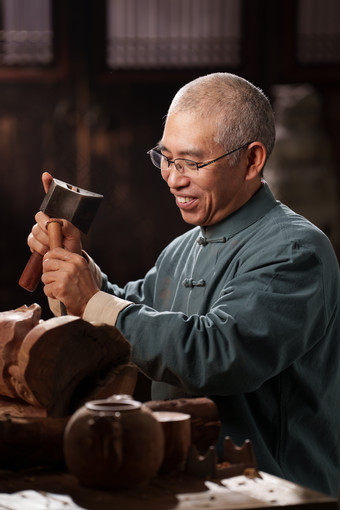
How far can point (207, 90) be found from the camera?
3070mm

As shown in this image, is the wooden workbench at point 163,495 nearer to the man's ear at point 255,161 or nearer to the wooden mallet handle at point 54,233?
the wooden mallet handle at point 54,233

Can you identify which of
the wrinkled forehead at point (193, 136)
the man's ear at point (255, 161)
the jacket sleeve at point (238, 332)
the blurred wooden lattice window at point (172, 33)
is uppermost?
the blurred wooden lattice window at point (172, 33)

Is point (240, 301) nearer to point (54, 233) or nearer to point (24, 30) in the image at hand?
point (54, 233)

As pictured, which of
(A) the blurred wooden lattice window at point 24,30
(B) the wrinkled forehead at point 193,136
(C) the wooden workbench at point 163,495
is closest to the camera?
(C) the wooden workbench at point 163,495

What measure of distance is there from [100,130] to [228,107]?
3908 mm

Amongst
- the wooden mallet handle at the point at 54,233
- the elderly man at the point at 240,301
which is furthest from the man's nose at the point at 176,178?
the wooden mallet handle at the point at 54,233

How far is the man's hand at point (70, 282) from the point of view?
9.44 feet

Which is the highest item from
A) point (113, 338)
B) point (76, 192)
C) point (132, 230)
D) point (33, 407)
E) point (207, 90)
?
point (207, 90)

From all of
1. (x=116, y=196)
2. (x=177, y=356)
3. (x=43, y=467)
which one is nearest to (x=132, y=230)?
(x=116, y=196)

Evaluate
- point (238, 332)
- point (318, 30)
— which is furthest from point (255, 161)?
point (318, 30)

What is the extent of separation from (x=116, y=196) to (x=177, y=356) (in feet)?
14.2

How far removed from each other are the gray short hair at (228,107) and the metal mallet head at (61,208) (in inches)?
17.2

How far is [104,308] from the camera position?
111 inches

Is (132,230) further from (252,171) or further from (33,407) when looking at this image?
(33,407)
